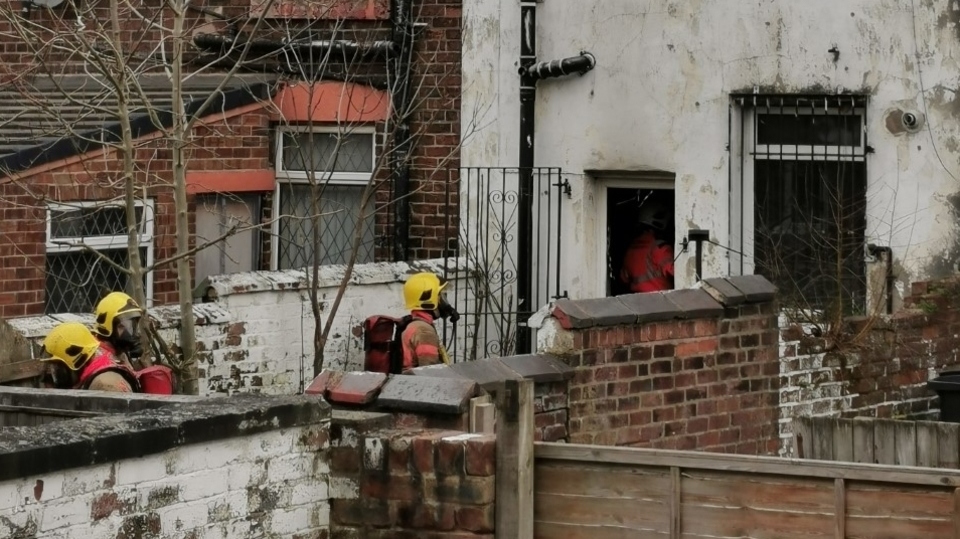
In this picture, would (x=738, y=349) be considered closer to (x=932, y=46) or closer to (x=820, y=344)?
(x=820, y=344)

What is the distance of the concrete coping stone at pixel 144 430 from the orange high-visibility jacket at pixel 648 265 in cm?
729

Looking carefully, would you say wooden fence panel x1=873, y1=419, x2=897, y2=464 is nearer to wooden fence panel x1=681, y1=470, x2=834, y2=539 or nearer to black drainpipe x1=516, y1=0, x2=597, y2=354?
wooden fence panel x1=681, y1=470, x2=834, y2=539

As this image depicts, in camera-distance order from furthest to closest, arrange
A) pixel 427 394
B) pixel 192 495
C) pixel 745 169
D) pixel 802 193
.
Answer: pixel 745 169, pixel 802 193, pixel 427 394, pixel 192 495

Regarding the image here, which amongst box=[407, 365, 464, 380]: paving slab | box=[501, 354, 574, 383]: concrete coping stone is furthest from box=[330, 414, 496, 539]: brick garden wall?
box=[501, 354, 574, 383]: concrete coping stone

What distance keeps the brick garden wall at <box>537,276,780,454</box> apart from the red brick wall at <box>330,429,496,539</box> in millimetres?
2279

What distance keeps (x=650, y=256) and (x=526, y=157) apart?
4.13ft

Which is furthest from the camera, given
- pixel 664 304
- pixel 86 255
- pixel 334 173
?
pixel 334 173

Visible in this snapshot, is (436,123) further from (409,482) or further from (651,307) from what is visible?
(409,482)

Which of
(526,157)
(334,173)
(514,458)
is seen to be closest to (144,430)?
(514,458)

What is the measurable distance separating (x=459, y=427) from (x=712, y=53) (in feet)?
22.7

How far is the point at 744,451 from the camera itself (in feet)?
31.0

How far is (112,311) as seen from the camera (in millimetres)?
8680

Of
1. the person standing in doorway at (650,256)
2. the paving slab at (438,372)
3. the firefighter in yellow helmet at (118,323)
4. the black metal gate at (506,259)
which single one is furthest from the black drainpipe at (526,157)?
the paving slab at (438,372)

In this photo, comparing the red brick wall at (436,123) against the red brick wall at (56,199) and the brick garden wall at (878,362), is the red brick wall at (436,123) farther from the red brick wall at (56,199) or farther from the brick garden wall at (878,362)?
the brick garden wall at (878,362)
